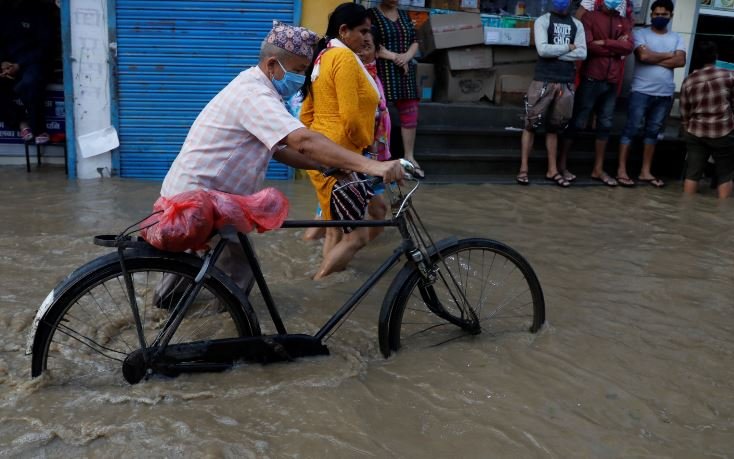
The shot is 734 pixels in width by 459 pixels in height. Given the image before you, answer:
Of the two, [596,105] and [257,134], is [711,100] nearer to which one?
[596,105]

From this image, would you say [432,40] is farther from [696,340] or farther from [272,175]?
[696,340]

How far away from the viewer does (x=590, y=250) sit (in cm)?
560

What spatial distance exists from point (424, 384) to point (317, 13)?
505 cm

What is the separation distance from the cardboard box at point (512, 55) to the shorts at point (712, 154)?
2097 millimetres

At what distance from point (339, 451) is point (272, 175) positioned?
16.7 ft

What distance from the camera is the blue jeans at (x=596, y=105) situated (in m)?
7.89

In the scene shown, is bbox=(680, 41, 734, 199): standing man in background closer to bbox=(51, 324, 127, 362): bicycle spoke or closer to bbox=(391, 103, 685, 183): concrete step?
bbox=(391, 103, 685, 183): concrete step

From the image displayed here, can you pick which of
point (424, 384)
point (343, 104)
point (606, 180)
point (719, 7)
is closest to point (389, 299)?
point (424, 384)

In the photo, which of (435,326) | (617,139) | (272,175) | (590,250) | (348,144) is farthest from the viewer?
(617,139)

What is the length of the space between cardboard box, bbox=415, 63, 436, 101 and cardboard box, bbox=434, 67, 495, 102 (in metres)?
0.13

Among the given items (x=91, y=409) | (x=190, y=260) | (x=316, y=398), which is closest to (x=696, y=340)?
(x=316, y=398)

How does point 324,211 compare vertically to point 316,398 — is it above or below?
above

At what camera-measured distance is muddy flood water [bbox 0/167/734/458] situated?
2807mm

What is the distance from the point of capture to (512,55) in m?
8.64
